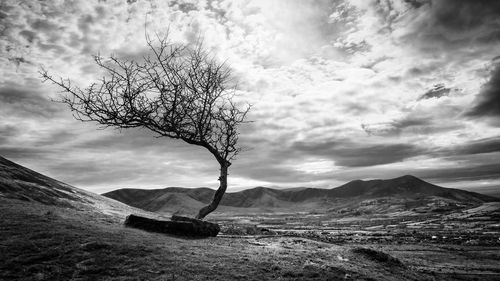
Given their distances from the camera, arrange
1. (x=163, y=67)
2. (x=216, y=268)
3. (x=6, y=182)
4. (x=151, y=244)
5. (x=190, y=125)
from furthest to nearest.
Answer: (x=6, y=182)
(x=190, y=125)
(x=163, y=67)
(x=151, y=244)
(x=216, y=268)

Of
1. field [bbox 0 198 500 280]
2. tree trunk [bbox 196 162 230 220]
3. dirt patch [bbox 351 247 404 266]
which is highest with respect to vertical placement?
tree trunk [bbox 196 162 230 220]

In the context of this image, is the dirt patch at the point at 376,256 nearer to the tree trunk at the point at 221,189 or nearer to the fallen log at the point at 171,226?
the tree trunk at the point at 221,189

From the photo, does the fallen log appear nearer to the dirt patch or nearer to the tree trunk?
the tree trunk

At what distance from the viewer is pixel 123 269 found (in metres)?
7.66

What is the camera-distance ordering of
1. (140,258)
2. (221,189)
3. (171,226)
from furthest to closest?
(221,189)
(171,226)
(140,258)

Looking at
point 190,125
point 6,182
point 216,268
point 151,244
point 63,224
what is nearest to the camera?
point 216,268

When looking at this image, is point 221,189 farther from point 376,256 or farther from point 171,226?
point 376,256

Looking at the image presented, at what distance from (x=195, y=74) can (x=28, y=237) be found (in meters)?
8.03

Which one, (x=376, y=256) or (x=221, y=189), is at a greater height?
(x=221, y=189)

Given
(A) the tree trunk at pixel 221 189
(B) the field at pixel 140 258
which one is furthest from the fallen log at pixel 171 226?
(B) the field at pixel 140 258

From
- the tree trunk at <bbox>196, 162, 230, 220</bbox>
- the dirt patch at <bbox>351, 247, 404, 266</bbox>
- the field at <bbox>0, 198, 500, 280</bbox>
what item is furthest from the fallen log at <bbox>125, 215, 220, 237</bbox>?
the dirt patch at <bbox>351, 247, 404, 266</bbox>

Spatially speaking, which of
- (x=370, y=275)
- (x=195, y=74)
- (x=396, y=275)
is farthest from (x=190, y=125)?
(x=396, y=275)

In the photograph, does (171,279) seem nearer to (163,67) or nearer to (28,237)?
(28,237)

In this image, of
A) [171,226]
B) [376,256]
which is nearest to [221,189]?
[171,226]
